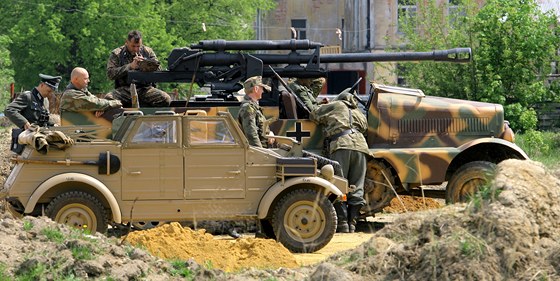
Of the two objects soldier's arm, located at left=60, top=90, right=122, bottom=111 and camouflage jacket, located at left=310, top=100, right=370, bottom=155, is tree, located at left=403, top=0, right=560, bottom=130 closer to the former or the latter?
camouflage jacket, located at left=310, top=100, right=370, bottom=155

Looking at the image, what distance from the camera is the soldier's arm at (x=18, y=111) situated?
16.4m

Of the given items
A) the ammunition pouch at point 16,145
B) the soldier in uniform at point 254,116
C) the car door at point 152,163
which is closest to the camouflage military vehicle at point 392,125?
the soldier in uniform at point 254,116

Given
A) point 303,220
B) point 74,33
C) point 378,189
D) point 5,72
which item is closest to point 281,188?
point 303,220

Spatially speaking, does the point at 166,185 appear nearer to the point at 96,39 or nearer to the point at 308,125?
the point at 308,125

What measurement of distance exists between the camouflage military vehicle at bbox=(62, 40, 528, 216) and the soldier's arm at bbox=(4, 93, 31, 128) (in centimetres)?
144

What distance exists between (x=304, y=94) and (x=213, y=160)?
3077mm

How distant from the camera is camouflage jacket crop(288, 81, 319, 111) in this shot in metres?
17.2

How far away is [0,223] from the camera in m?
11.6

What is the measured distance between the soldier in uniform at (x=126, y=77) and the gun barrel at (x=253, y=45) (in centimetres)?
73

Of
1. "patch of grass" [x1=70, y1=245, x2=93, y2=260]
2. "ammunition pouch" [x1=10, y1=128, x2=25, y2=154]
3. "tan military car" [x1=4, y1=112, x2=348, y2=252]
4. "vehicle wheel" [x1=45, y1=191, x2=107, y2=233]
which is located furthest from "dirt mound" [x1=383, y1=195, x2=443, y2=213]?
"patch of grass" [x1=70, y1=245, x2=93, y2=260]

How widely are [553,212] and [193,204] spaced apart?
512 cm

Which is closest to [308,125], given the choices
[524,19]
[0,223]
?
[0,223]

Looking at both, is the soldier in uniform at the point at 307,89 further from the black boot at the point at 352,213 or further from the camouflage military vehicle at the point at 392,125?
the black boot at the point at 352,213

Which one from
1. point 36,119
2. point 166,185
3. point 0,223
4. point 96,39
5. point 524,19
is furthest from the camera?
point 96,39
